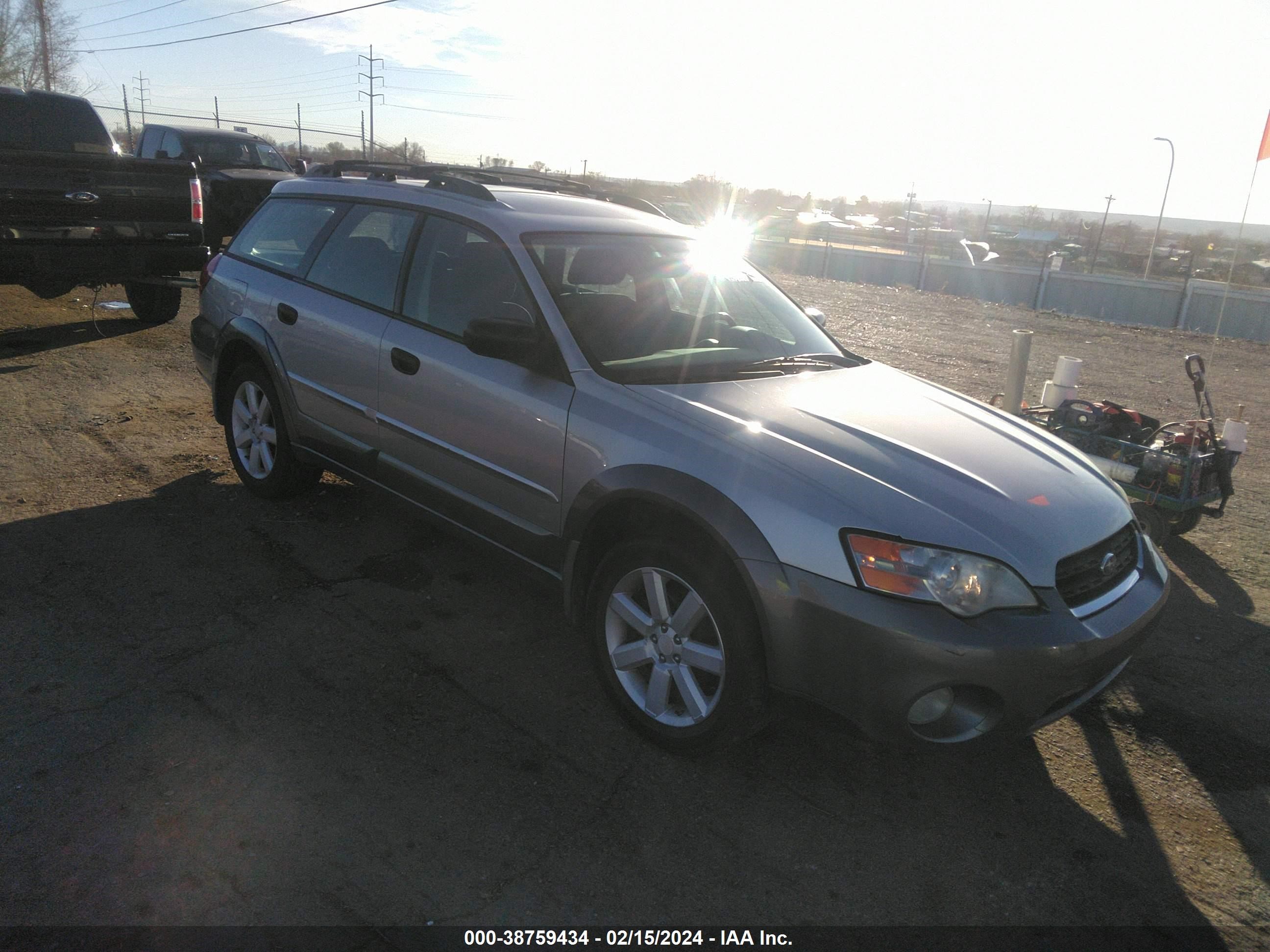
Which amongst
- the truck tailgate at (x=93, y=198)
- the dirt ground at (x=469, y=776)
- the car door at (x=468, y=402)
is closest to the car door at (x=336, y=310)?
the car door at (x=468, y=402)

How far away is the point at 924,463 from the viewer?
9.80ft

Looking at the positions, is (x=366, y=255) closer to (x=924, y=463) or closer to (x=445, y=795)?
(x=445, y=795)

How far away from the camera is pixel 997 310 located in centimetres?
1827

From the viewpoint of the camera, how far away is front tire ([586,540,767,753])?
9.19 ft

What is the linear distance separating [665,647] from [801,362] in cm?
149

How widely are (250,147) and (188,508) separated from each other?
1313 cm

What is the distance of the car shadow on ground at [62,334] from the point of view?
8.45 metres

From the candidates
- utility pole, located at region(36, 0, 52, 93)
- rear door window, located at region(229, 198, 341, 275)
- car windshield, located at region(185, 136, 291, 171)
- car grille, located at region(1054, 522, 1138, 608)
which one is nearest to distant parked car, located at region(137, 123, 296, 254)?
car windshield, located at region(185, 136, 291, 171)

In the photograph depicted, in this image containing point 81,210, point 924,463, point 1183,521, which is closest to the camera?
point 924,463

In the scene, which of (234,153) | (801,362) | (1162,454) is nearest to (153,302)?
(234,153)

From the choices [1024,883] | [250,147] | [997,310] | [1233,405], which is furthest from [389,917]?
[997,310]

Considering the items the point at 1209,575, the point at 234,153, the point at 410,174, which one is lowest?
the point at 1209,575

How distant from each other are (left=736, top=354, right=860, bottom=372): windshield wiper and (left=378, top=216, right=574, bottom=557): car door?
84 cm

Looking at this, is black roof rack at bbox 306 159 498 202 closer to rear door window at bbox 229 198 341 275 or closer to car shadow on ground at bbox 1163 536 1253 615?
rear door window at bbox 229 198 341 275
